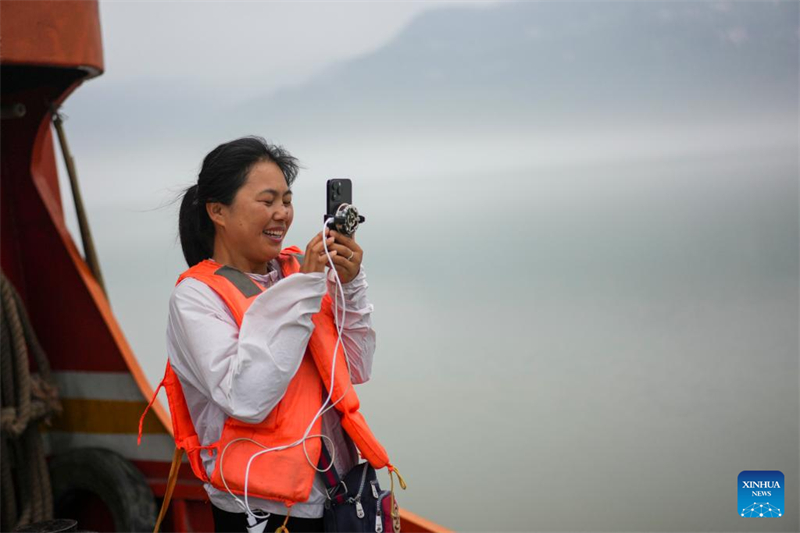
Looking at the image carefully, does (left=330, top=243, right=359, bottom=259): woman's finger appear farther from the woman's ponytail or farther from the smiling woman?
the woman's ponytail

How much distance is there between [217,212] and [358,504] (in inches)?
20.3

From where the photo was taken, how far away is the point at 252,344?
123 centimetres

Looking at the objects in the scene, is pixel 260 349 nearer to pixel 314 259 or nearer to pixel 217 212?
pixel 314 259

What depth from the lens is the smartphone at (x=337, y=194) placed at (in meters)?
1.36

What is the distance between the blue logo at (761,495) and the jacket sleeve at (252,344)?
5.32 ft

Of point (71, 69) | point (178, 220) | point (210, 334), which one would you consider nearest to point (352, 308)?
point (210, 334)

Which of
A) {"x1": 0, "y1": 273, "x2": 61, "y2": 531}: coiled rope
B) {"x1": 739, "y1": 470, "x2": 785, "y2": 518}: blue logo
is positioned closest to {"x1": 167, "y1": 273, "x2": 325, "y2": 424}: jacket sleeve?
{"x1": 0, "y1": 273, "x2": 61, "y2": 531}: coiled rope

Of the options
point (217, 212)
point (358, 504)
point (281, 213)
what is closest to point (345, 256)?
point (281, 213)

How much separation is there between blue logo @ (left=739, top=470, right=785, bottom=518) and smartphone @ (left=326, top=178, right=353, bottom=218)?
160cm

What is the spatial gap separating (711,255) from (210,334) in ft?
6.27

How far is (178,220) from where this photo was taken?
1513mm

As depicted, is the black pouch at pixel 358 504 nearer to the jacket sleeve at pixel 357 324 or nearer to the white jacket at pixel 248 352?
the white jacket at pixel 248 352

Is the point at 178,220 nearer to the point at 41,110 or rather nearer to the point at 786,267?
the point at 41,110

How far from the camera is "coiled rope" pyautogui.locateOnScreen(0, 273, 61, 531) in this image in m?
2.47
